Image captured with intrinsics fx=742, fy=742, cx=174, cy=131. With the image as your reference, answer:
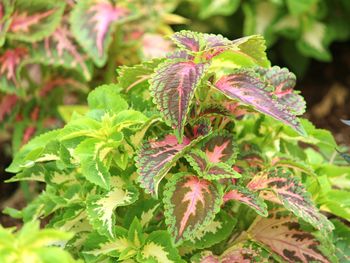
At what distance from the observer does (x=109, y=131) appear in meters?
1.48

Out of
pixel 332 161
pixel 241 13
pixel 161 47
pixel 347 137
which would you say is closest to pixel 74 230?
pixel 332 161

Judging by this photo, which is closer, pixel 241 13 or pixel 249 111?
pixel 249 111

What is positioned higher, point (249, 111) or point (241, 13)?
point (249, 111)

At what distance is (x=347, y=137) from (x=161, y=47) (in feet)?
3.07

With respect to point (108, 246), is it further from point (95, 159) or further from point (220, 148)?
point (220, 148)

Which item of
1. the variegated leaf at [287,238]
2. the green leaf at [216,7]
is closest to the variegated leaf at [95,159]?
the variegated leaf at [287,238]

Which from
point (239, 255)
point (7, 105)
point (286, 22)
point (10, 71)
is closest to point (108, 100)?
point (239, 255)

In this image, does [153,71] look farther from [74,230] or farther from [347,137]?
[347,137]

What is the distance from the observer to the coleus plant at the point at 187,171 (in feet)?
4.61

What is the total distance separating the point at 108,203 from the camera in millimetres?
1447

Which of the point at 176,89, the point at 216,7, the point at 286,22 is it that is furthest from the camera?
the point at 286,22

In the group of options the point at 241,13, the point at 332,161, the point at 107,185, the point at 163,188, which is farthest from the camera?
the point at 241,13

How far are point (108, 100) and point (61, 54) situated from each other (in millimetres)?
857

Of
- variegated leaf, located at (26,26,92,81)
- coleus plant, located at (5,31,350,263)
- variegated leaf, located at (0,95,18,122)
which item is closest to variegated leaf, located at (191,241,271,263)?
coleus plant, located at (5,31,350,263)
